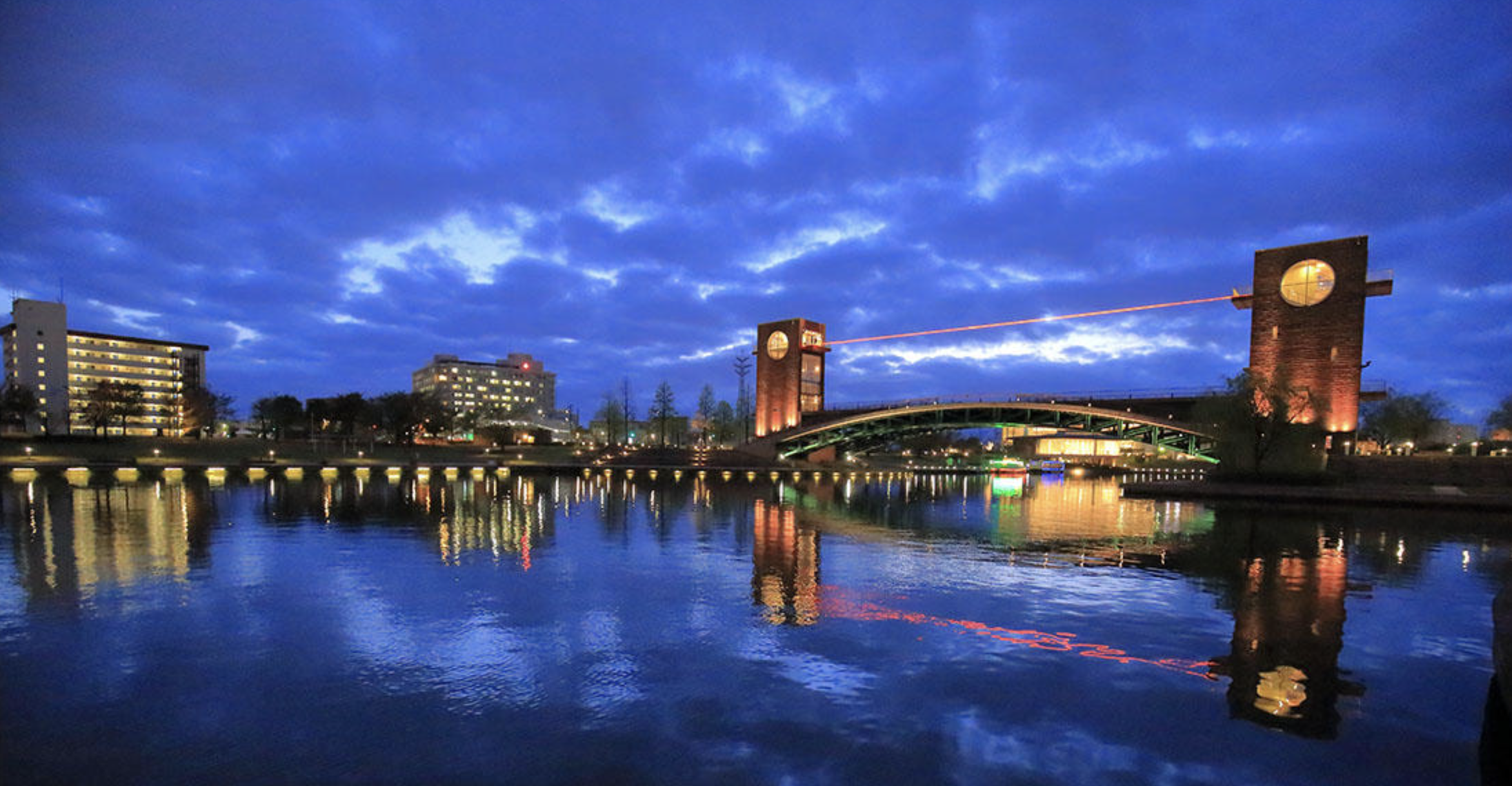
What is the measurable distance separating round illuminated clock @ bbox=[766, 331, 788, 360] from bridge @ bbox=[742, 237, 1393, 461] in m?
0.32

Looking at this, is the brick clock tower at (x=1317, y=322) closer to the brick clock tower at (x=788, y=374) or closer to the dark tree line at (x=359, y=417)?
the brick clock tower at (x=788, y=374)

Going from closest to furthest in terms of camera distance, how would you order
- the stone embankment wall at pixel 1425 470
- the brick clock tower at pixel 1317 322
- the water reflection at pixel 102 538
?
the water reflection at pixel 102 538, the stone embankment wall at pixel 1425 470, the brick clock tower at pixel 1317 322

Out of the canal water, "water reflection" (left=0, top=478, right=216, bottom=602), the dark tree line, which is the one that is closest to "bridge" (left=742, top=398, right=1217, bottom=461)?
the canal water

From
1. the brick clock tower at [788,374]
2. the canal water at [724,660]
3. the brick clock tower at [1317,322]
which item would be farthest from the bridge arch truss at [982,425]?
the canal water at [724,660]

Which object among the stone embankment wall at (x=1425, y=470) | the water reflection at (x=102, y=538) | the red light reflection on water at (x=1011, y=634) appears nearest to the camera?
the red light reflection on water at (x=1011, y=634)

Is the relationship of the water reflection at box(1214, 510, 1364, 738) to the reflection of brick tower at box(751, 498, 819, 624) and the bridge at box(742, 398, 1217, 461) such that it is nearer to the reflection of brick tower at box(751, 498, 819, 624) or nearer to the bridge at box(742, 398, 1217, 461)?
the reflection of brick tower at box(751, 498, 819, 624)

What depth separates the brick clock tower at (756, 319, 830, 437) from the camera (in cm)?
9169

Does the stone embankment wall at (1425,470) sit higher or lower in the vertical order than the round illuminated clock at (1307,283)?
lower

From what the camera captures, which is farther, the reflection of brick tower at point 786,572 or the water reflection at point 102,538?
the water reflection at point 102,538

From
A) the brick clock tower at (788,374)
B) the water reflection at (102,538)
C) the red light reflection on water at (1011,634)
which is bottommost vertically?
the water reflection at (102,538)

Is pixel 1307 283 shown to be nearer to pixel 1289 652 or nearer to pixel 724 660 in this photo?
pixel 1289 652

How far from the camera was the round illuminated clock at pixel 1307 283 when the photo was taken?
4681cm

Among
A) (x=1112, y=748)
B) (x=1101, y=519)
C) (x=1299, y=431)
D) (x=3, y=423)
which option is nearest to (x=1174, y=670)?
(x=1112, y=748)

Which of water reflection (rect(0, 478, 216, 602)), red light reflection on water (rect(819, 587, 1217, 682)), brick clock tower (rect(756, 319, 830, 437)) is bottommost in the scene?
water reflection (rect(0, 478, 216, 602))
